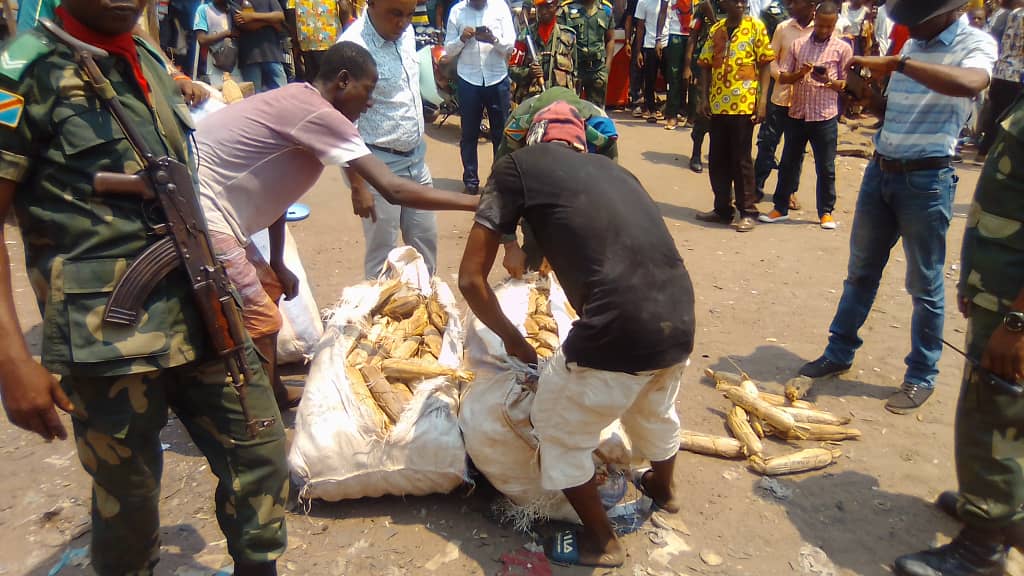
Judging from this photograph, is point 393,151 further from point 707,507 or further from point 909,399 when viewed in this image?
point 909,399

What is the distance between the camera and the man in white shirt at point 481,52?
273 inches

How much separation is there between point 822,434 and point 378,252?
2.70m

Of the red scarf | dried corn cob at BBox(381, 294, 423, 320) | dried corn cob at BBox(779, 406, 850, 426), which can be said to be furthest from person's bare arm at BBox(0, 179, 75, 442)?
dried corn cob at BBox(779, 406, 850, 426)

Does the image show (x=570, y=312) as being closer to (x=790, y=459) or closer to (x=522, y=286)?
(x=522, y=286)

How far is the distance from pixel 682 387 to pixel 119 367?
9.78 feet

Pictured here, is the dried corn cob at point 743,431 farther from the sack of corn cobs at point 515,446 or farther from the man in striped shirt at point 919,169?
the man in striped shirt at point 919,169

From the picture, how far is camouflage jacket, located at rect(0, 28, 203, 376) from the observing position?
170 centimetres

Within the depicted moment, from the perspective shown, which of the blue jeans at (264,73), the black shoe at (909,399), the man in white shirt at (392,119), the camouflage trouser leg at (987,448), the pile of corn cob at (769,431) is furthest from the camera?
the blue jeans at (264,73)

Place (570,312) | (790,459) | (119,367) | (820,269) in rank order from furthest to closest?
(820,269), (570,312), (790,459), (119,367)

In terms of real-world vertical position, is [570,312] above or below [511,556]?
above

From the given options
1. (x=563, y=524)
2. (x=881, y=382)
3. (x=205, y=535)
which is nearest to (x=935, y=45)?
(x=881, y=382)

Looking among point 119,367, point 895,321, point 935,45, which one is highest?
point 935,45

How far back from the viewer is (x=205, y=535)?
9.45ft

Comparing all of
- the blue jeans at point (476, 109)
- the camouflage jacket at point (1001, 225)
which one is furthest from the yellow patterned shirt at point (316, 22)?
the camouflage jacket at point (1001, 225)
